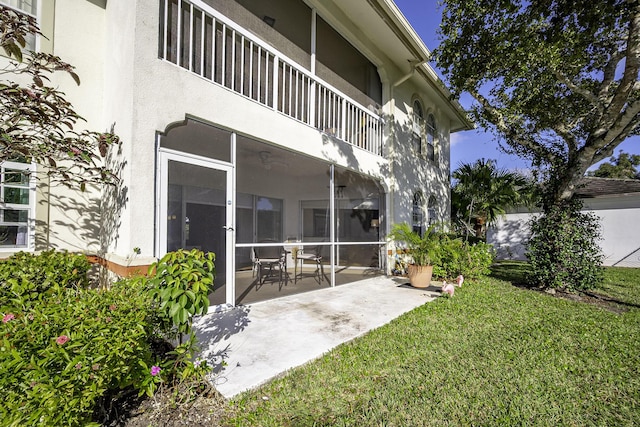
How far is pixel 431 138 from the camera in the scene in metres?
12.4

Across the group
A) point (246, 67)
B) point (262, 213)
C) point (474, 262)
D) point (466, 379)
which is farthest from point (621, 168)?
point (246, 67)

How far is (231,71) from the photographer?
505cm

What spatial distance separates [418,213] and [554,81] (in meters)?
5.43

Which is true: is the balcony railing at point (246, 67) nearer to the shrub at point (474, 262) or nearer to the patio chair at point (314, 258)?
the patio chair at point (314, 258)

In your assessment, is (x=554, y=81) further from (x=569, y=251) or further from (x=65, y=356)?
(x=65, y=356)

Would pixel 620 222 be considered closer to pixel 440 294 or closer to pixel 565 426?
pixel 440 294

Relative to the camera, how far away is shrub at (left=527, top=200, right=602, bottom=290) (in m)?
7.34

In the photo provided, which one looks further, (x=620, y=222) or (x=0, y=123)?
(x=620, y=222)

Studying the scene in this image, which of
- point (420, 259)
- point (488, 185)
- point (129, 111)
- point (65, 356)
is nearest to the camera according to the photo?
point (65, 356)

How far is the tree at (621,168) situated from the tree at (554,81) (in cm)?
3362

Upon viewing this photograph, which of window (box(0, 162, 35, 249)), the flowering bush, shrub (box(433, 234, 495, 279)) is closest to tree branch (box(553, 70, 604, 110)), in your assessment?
shrub (box(433, 234, 495, 279))

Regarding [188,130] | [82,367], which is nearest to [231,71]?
[188,130]

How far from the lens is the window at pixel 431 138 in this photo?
12055 mm

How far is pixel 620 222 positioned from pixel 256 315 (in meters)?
16.9
